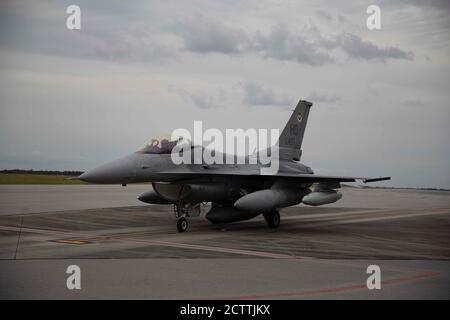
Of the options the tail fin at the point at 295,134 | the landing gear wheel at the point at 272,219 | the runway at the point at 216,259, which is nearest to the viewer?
the runway at the point at 216,259

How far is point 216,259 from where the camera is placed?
34.7 feet

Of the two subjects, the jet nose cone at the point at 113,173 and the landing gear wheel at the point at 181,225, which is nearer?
the jet nose cone at the point at 113,173

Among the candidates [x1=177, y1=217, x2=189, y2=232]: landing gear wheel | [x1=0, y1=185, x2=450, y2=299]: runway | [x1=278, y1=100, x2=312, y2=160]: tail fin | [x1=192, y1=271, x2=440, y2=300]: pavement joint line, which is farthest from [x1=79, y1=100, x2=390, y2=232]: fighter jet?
[x1=192, y1=271, x2=440, y2=300]: pavement joint line

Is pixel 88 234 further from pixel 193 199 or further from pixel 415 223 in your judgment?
pixel 415 223

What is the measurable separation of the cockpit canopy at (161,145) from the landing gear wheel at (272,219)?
12.1 ft

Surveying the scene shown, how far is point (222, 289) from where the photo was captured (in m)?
7.75

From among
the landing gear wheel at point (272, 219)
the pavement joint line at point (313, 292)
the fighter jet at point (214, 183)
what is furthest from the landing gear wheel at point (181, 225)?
the pavement joint line at point (313, 292)

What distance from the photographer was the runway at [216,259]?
7.70 meters

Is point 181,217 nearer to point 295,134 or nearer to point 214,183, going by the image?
point 214,183

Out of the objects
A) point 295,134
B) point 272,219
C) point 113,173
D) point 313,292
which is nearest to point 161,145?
point 113,173

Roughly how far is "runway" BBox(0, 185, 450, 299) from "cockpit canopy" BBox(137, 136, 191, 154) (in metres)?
2.22

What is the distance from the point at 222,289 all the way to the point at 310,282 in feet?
4.76

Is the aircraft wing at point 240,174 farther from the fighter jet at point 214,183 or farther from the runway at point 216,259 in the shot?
the runway at point 216,259
